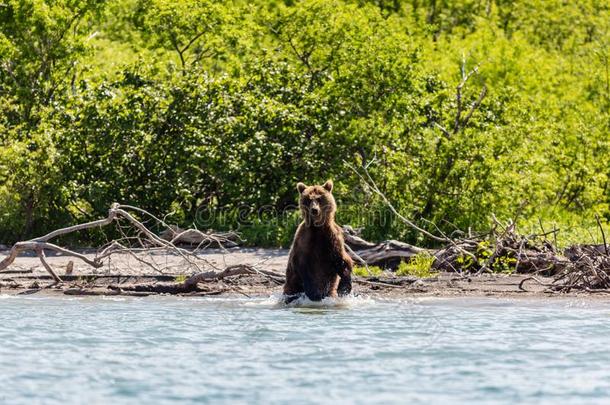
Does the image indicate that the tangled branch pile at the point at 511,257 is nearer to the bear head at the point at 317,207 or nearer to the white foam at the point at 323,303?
the white foam at the point at 323,303

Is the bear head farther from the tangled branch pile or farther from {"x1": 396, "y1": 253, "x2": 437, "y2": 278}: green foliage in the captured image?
{"x1": 396, "y1": 253, "x2": 437, "y2": 278}: green foliage

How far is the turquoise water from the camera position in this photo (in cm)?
849

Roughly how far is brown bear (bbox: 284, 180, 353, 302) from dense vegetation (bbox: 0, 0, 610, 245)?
5691mm

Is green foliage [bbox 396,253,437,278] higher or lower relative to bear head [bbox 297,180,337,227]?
lower

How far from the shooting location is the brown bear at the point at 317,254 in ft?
41.3

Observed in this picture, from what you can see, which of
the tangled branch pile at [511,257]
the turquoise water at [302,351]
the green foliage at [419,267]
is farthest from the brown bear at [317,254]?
the green foliage at [419,267]

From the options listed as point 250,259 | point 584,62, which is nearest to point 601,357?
point 250,259

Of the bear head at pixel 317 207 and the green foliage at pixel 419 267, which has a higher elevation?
the bear head at pixel 317 207

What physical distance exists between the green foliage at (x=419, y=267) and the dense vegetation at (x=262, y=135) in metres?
2.93

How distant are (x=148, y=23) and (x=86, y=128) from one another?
3.69 metres

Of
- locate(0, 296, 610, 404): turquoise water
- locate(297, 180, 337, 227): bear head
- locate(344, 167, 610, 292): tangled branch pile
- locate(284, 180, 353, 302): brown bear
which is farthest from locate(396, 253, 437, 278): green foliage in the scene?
locate(297, 180, 337, 227): bear head

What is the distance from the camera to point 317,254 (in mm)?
12625

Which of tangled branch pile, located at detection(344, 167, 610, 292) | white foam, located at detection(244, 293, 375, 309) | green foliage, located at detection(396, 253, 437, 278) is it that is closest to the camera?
white foam, located at detection(244, 293, 375, 309)

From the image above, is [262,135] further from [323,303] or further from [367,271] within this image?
[323,303]
